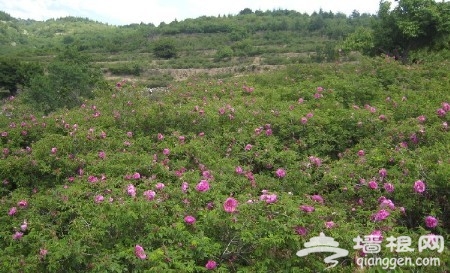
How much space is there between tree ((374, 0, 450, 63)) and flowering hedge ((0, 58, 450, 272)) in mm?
7942

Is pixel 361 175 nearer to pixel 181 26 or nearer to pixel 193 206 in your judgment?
pixel 193 206

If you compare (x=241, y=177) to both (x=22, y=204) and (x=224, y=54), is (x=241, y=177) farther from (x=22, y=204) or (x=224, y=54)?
(x=224, y=54)

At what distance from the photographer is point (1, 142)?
19.3 feet

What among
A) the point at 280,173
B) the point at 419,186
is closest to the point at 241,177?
the point at 280,173

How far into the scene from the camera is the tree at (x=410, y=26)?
45.6 feet

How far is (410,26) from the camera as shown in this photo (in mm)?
13953

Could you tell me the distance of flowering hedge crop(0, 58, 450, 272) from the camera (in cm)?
284

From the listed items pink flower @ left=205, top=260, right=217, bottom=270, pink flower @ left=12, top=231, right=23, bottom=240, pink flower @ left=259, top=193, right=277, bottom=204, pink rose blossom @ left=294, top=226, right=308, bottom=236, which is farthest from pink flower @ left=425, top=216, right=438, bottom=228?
pink flower @ left=12, top=231, right=23, bottom=240

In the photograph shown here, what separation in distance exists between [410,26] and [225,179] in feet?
41.8

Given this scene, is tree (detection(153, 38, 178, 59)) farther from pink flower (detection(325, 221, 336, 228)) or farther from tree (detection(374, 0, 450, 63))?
pink flower (detection(325, 221, 336, 228))

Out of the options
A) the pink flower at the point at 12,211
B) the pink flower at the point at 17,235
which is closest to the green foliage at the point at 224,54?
the pink flower at the point at 12,211

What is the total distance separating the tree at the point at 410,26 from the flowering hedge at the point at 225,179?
7942 millimetres

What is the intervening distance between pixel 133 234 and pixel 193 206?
58 centimetres

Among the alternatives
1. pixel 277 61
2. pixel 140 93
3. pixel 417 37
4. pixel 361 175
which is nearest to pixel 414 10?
pixel 417 37
